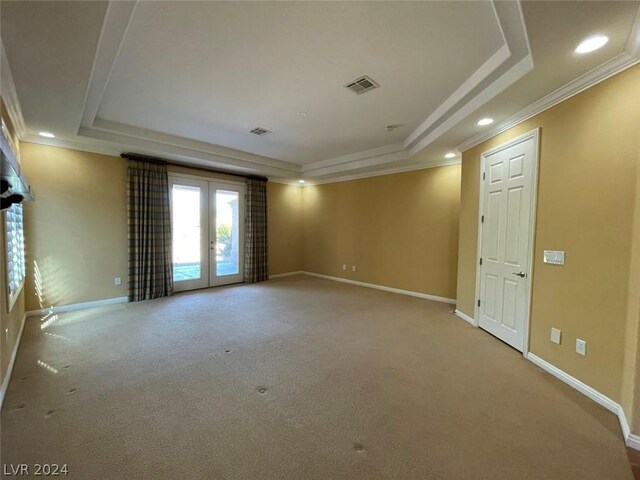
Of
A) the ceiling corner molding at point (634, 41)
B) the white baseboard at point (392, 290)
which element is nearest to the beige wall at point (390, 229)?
the white baseboard at point (392, 290)

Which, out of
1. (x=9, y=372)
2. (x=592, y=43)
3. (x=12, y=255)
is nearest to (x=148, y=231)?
(x=12, y=255)

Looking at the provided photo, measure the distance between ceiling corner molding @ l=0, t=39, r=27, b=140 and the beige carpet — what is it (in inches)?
100

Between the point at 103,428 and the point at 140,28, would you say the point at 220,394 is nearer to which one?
the point at 103,428

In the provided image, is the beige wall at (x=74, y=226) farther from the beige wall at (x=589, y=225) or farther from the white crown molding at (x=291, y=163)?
the beige wall at (x=589, y=225)

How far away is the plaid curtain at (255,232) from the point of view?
6617mm

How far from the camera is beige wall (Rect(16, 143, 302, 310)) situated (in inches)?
159

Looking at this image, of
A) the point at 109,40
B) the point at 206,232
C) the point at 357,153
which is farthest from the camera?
the point at 206,232

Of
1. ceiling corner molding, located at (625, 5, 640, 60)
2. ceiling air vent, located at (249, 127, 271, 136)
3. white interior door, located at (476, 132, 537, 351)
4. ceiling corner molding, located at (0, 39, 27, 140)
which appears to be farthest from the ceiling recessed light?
ceiling corner molding, located at (0, 39, 27, 140)

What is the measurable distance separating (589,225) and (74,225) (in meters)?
6.49

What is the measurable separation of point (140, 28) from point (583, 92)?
Answer: 11.9 feet

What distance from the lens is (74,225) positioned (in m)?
4.38

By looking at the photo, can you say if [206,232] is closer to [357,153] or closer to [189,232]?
[189,232]

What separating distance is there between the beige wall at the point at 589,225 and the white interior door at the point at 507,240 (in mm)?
136

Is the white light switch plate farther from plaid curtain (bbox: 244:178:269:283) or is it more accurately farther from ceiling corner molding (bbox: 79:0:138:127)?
plaid curtain (bbox: 244:178:269:283)
